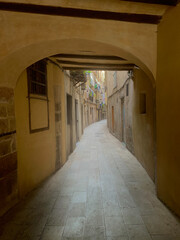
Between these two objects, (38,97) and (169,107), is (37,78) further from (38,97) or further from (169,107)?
(169,107)

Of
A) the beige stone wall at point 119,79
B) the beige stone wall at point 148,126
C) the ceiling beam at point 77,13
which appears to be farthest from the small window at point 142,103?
the beige stone wall at point 119,79

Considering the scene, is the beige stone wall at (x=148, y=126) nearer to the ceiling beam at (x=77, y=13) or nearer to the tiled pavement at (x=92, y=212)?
the tiled pavement at (x=92, y=212)

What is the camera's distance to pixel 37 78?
3.43 m

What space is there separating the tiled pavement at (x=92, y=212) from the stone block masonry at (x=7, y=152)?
261 mm

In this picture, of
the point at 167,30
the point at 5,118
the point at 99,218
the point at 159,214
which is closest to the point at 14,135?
A: the point at 5,118

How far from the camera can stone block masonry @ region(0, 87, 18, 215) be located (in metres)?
2.28

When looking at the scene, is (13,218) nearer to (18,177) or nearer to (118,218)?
(18,177)

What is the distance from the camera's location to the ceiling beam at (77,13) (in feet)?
6.54

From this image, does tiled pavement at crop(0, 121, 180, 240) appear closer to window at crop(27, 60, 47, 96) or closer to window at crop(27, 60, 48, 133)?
window at crop(27, 60, 48, 133)

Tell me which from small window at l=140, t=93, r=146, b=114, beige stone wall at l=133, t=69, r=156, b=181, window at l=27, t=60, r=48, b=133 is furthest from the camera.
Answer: small window at l=140, t=93, r=146, b=114

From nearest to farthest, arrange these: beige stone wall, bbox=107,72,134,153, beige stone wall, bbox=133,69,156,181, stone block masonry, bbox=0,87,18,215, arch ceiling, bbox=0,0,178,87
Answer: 1. arch ceiling, bbox=0,0,178,87
2. stone block masonry, bbox=0,87,18,215
3. beige stone wall, bbox=133,69,156,181
4. beige stone wall, bbox=107,72,134,153

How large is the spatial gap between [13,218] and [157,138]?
2945 millimetres

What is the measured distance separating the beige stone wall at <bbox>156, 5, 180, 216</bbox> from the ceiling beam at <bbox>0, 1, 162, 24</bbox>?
1.12 ft

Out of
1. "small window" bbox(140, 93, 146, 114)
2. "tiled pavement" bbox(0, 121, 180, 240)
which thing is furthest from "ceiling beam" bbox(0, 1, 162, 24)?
"tiled pavement" bbox(0, 121, 180, 240)
